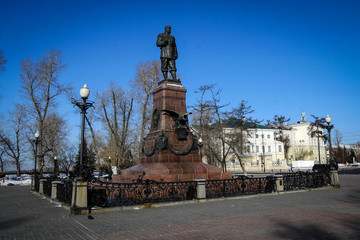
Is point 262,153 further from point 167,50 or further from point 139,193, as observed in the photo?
point 139,193

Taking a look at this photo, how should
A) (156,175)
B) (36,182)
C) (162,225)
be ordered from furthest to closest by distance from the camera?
1. (36,182)
2. (156,175)
3. (162,225)

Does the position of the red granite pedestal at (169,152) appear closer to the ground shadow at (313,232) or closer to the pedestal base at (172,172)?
the pedestal base at (172,172)

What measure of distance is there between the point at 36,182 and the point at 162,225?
15.2 metres

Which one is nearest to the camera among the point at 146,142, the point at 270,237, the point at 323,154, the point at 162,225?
the point at 270,237

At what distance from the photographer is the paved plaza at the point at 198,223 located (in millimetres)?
6352

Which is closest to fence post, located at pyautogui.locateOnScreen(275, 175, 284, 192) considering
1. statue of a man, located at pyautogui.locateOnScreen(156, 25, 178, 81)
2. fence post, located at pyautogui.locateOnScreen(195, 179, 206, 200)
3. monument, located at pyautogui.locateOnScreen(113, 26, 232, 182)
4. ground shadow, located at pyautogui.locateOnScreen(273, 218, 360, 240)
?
monument, located at pyautogui.locateOnScreen(113, 26, 232, 182)

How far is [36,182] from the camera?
19453 mm

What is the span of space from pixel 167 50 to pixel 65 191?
943 centimetres

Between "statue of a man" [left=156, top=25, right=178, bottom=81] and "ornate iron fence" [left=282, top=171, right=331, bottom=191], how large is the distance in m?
8.44

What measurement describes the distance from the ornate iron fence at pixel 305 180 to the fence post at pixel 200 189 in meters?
5.62

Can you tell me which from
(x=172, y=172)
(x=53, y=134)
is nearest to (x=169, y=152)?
(x=172, y=172)

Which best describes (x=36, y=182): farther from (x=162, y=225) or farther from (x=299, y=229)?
(x=299, y=229)

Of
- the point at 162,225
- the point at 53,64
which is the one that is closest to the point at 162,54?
the point at 162,225

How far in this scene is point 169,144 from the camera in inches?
570
